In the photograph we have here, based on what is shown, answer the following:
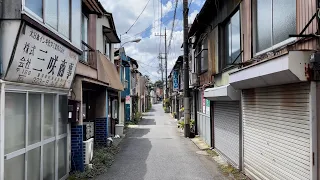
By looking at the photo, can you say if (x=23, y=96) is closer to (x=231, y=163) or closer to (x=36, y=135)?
(x=36, y=135)

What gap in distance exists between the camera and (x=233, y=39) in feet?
38.4

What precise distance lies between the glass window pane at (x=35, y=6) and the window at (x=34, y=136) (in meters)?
1.66

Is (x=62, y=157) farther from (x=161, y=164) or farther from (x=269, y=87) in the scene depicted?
(x=269, y=87)

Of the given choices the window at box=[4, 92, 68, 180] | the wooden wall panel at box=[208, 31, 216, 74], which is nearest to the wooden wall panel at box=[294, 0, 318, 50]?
the window at box=[4, 92, 68, 180]

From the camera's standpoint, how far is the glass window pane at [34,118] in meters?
6.65

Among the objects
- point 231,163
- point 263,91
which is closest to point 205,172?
point 231,163

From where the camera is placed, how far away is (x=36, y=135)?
7016mm

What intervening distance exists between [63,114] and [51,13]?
3283mm

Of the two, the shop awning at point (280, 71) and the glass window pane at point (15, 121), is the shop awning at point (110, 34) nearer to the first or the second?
the shop awning at point (280, 71)

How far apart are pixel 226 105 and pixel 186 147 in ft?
16.7

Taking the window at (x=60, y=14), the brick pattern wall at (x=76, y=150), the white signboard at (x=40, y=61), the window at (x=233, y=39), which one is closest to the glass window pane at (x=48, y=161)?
the white signboard at (x=40, y=61)

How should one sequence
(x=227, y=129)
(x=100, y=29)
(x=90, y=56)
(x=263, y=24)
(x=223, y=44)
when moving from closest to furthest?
(x=263, y=24)
(x=227, y=129)
(x=90, y=56)
(x=223, y=44)
(x=100, y=29)

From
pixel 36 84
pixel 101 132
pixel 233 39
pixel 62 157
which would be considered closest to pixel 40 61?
pixel 36 84

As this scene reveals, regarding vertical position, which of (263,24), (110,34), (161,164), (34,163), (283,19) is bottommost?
(161,164)
